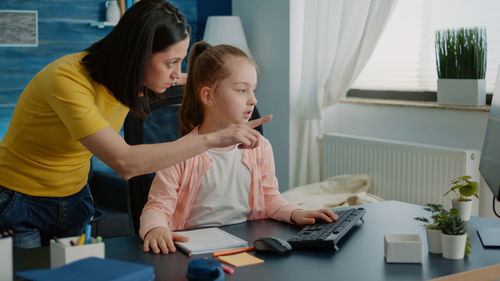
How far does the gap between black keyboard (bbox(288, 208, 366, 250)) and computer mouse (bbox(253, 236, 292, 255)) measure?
4 cm

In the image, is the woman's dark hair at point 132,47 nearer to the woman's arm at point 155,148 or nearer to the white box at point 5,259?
the woman's arm at point 155,148

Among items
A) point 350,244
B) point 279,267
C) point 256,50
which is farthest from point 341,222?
point 256,50

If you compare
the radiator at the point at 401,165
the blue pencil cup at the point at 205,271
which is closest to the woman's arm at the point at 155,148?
the blue pencil cup at the point at 205,271

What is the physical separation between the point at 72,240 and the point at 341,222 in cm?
73

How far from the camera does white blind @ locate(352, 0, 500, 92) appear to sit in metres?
3.25

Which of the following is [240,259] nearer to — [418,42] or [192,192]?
[192,192]

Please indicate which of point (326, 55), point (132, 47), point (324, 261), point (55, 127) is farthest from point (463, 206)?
point (326, 55)

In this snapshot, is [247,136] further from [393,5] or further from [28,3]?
[28,3]

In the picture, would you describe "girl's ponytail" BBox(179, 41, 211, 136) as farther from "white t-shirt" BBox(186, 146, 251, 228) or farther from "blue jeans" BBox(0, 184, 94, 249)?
"blue jeans" BBox(0, 184, 94, 249)

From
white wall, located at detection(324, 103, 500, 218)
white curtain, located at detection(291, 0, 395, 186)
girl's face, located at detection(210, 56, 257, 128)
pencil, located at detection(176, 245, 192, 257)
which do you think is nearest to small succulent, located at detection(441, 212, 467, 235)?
pencil, located at detection(176, 245, 192, 257)

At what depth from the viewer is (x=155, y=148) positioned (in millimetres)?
1514

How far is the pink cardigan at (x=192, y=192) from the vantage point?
168 centimetres

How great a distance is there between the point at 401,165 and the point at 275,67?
118cm

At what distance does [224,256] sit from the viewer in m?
1.40
